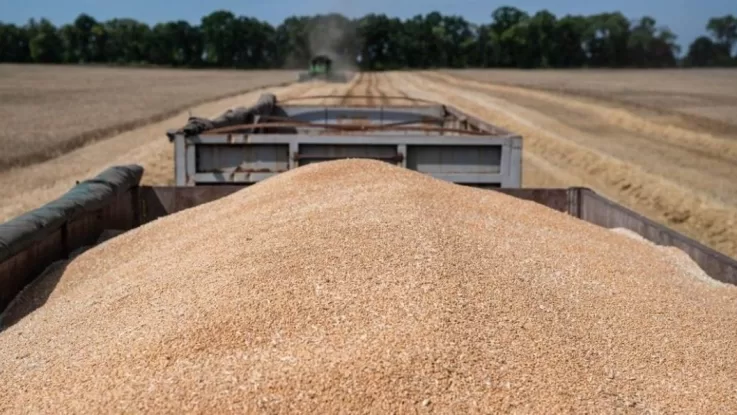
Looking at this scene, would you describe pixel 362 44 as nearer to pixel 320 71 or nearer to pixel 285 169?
pixel 320 71

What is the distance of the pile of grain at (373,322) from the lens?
256 centimetres

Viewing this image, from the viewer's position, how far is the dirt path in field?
995 centimetres

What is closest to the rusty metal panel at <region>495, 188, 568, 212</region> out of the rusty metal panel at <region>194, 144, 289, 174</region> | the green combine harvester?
the rusty metal panel at <region>194, 144, 289, 174</region>

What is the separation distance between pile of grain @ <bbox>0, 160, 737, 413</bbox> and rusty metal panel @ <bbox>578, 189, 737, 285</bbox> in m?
0.17

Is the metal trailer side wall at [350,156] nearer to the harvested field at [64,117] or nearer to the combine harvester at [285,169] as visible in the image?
the combine harvester at [285,169]

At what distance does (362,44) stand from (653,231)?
98.0 m

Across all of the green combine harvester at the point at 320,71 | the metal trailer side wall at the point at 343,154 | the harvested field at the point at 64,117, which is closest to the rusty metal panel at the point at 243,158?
the metal trailer side wall at the point at 343,154

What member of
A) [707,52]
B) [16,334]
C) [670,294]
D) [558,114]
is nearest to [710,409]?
[670,294]

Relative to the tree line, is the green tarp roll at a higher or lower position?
lower

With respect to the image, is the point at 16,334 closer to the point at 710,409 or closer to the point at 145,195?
the point at 145,195

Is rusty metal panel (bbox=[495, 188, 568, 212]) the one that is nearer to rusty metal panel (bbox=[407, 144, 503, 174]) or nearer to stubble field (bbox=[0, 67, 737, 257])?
rusty metal panel (bbox=[407, 144, 503, 174])

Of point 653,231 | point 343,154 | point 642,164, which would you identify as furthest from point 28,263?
point 642,164

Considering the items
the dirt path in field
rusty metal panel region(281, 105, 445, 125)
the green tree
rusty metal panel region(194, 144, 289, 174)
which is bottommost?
the dirt path in field

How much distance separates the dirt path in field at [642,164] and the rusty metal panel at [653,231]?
3.49 m
